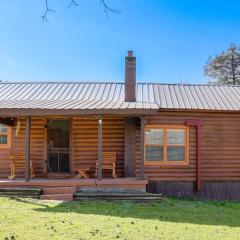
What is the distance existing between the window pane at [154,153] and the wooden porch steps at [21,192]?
426 cm

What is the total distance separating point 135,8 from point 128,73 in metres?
9.52

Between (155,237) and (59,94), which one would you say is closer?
(155,237)

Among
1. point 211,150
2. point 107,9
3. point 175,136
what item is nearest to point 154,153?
point 175,136

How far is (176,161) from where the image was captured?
16.0 m

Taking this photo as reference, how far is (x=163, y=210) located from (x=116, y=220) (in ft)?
7.01

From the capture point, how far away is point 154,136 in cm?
1598

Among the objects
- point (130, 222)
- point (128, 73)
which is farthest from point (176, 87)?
point (130, 222)

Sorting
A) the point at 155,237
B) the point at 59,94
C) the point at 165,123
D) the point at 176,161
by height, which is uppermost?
the point at 59,94

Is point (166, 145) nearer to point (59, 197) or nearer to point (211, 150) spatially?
point (211, 150)

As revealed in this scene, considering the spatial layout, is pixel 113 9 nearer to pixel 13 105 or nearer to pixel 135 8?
pixel 135 8

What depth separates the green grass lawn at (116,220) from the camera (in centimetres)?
863

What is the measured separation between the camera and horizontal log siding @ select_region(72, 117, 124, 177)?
52.9 feet

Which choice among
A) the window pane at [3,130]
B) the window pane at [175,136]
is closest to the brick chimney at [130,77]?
the window pane at [175,136]

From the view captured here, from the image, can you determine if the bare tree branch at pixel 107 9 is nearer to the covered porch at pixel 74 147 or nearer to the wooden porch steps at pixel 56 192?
the wooden porch steps at pixel 56 192
